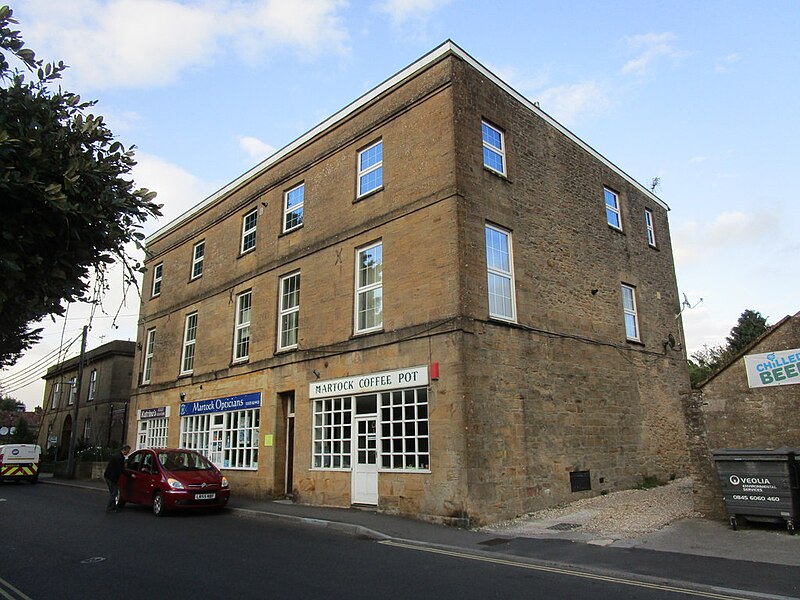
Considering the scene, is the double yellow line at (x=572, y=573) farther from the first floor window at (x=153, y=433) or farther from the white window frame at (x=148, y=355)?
the white window frame at (x=148, y=355)

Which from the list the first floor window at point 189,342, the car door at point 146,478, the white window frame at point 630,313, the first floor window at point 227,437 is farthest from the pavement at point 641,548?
the first floor window at point 189,342

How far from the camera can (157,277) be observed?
2569cm

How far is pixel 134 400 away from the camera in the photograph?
80.9 ft

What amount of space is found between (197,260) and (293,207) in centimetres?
696

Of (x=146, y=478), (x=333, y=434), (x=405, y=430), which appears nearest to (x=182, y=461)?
(x=146, y=478)

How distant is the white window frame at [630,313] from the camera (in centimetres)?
1762

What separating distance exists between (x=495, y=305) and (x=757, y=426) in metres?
5.69

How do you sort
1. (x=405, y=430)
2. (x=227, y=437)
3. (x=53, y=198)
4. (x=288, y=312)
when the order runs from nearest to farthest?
(x=53, y=198) < (x=405, y=430) < (x=288, y=312) < (x=227, y=437)

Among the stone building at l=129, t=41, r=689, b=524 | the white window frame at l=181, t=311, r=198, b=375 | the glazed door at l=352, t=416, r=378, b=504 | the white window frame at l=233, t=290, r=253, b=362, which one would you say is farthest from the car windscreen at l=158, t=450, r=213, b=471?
the white window frame at l=181, t=311, r=198, b=375

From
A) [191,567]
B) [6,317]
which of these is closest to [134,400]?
[191,567]

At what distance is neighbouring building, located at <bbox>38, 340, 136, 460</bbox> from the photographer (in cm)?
3241

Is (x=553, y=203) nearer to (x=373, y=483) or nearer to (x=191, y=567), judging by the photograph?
(x=373, y=483)

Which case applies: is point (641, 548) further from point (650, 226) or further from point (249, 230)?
point (249, 230)

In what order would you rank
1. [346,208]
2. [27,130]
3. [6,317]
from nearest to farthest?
[27,130] → [6,317] → [346,208]
